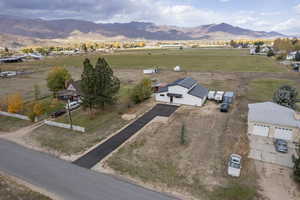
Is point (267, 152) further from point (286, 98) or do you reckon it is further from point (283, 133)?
point (286, 98)

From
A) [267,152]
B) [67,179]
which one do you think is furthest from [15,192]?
[267,152]

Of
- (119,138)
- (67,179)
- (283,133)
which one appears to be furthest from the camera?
(119,138)

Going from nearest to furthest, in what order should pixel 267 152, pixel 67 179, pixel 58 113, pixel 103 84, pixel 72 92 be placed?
pixel 67 179
pixel 267 152
pixel 103 84
pixel 58 113
pixel 72 92

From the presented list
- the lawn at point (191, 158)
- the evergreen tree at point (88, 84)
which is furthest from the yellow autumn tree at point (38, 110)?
the lawn at point (191, 158)

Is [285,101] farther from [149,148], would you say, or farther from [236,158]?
[149,148]

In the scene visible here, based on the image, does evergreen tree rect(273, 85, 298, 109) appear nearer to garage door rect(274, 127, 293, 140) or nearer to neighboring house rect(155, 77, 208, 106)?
garage door rect(274, 127, 293, 140)

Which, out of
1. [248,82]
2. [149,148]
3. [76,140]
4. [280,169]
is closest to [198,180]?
[149,148]

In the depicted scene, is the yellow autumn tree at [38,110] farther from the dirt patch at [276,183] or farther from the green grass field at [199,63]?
the green grass field at [199,63]
